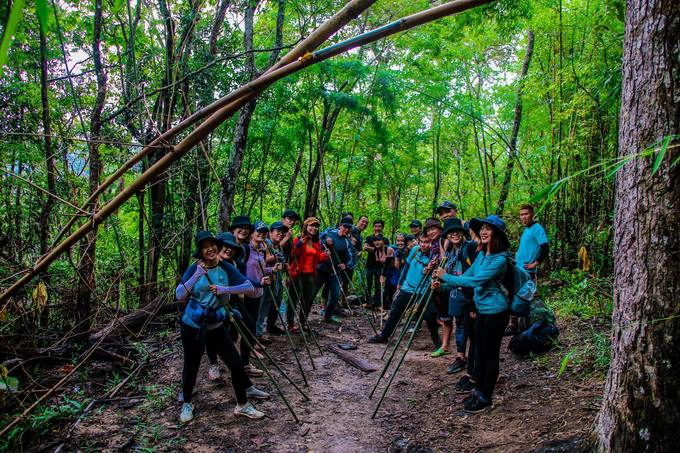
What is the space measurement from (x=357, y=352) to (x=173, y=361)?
2.67 metres

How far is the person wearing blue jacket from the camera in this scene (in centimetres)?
404

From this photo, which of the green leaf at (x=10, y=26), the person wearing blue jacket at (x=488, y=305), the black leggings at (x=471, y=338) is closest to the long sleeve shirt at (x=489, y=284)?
the person wearing blue jacket at (x=488, y=305)

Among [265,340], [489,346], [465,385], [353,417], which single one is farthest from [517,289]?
[265,340]

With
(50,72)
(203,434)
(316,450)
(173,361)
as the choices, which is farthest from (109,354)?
(50,72)

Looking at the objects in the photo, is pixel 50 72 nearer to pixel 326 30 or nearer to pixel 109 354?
pixel 109 354

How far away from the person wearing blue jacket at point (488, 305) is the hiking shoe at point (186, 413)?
2792 millimetres

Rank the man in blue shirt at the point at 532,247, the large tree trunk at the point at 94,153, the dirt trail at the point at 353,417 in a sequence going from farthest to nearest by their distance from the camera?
the man in blue shirt at the point at 532,247 < the large tree trunk at the point at 94,153 < the dirt trail at the point at 353,417

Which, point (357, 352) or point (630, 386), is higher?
point (630, 386)

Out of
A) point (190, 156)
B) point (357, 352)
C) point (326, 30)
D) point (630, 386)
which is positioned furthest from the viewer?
point (190, 156)

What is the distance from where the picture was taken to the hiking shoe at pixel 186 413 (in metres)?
4.04

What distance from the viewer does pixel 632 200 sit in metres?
2.38

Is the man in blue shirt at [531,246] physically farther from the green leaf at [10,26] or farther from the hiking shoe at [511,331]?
the green leaf at [10,26]

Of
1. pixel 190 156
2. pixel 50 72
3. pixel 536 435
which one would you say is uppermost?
pixel 50 72

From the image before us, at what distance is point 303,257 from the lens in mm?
7000
